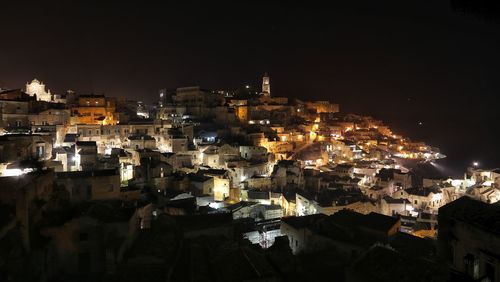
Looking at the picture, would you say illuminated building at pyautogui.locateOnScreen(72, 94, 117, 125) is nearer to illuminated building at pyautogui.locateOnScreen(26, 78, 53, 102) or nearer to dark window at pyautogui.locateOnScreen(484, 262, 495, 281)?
illuminated building at pyautogui.locateOnScreen(26, 78, 53, 102)

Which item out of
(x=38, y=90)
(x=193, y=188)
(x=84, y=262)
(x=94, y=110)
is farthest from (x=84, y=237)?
(x=38, y=90)

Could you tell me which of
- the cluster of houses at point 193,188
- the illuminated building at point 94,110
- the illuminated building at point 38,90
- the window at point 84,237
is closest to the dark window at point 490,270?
the cluster of houses at point 193,188

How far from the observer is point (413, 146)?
59250 mm

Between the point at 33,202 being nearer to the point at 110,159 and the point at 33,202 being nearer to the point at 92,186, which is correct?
the point at 92,186

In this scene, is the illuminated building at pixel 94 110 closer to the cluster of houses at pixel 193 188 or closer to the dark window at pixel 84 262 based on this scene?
the cluster of houses at pixel 193 188

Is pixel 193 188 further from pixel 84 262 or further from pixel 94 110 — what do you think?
pixel 94 110

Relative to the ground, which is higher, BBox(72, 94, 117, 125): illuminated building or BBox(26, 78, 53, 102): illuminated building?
BBox(26, 78, 53, 102): illuminated building

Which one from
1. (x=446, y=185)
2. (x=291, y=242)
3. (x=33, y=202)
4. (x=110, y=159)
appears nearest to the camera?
(x=33, y=202)

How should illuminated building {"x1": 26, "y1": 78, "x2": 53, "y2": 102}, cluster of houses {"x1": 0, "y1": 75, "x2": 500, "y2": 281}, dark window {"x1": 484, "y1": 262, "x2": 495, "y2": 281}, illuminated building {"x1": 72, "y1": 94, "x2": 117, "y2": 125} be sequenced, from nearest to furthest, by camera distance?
dark window {"x1": 484, "y1": 262, "x2": 495, "y2": 281}, cluster of houses {"x1": 0, "y1": 75, "x2": 500, "y2": 281}, illuminated building {"x1": 72, "y1": 94, "x2": 117, "y2": 125}, illuminated building {"x1": 26, "y1": 78, "x2": 53, "y2": 102}

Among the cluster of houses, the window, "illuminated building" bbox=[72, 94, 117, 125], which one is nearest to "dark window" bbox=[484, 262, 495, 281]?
the cluster of houses

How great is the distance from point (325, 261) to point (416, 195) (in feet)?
60.8

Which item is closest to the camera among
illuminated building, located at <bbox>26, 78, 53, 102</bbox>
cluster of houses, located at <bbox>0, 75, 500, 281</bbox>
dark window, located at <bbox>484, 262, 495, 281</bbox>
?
dark window, located at <bbox>484, 262, 495, 281</bbox>

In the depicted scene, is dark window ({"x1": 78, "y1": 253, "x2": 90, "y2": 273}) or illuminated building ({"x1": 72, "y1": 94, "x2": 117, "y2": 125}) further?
illuminated building ({"x1": 72, "y1": 94, "x2": 117, "y2": 125})

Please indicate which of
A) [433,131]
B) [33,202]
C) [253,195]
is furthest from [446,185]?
[433,131]
